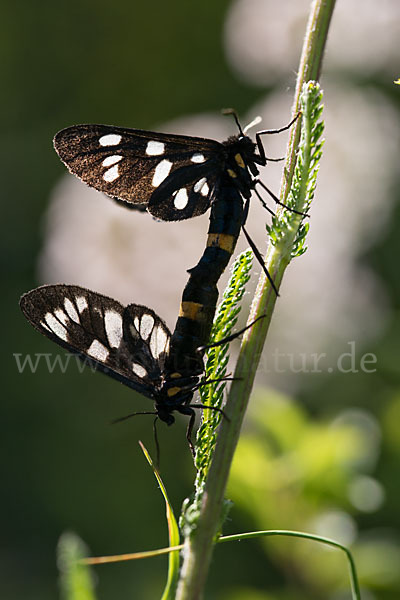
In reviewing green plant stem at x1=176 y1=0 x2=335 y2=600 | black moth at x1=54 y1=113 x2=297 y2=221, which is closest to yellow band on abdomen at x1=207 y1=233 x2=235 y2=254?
black moth at x1=54 y1=113 x2=297 y2=221

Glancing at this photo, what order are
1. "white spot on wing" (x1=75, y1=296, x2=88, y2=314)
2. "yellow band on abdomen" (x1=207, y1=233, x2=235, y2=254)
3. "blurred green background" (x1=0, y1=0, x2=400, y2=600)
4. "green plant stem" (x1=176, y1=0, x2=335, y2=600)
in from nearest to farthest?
Answer: "green plant stem" (x1=176, y1=0, x2=335, y2=600)
"white spot on wing" (x1=75, y1=296, x2=88, y2=314)
"yellow band on abdomen" (x1=207, y1=233, x2=235, y2=254)
"blurred green background" (x1=0, y1=0, x2=400, y2=600)

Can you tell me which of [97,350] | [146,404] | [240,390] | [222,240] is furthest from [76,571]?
[146,404]

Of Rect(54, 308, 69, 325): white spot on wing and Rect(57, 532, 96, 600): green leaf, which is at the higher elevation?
Rect(54, 308, 69, 325): white spot on wing

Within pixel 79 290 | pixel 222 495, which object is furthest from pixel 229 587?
pixel 222 495

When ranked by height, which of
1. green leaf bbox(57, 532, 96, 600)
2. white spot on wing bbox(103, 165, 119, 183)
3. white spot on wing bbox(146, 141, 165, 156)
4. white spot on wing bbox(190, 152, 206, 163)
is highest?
white spot on wing bbox(190, 152, 206, 163)

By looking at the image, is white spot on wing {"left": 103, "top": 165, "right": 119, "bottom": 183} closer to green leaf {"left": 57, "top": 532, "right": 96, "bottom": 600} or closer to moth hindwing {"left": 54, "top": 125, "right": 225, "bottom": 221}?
moth hindwing {"left": 54, "top": 125, "right": 225, "bottom": 221}
